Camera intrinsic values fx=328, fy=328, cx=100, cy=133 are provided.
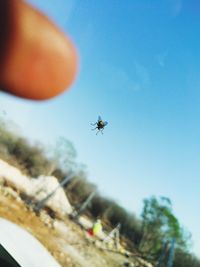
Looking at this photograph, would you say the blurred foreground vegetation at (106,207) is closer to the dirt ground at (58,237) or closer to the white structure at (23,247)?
the dirt ground at (58,237)

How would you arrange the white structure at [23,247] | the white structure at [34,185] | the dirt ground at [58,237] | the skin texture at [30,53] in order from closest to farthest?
the skin texture at [30,53] < the white structure at [23,247] < the dirt ground at [58,237] < the white structure at [34,185]

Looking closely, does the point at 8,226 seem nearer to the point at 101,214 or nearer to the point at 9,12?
the point at 9,12

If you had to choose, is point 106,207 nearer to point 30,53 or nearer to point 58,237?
point 58,237

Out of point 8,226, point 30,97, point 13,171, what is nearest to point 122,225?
point 13,171

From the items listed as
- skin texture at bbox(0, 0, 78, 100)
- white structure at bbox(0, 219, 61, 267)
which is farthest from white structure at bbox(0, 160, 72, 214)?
skin texture at bbox(0, 0, 78, 100)

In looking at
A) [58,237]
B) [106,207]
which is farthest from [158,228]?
[58,237]

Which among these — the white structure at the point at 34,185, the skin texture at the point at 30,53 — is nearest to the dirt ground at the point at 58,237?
the white structure at the point at 34,185
